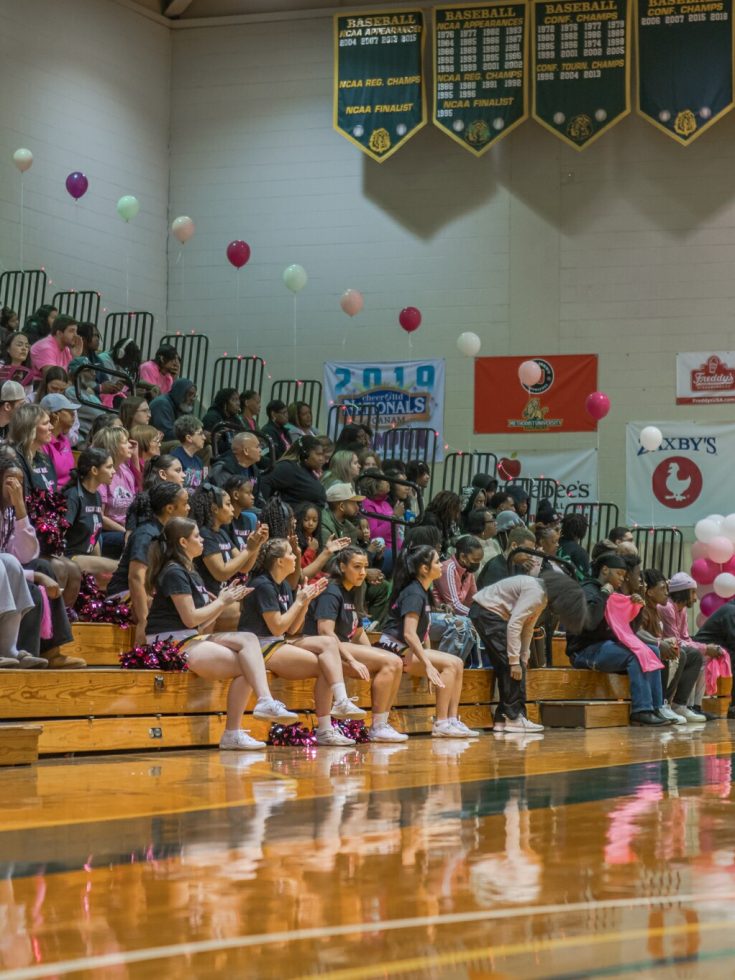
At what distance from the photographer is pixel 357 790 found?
200 inches

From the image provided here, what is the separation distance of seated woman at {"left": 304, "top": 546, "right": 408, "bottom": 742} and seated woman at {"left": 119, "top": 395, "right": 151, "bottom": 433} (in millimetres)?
2297

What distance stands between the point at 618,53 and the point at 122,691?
1106 cm

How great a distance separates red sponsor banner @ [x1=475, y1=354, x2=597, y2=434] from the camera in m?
15.9

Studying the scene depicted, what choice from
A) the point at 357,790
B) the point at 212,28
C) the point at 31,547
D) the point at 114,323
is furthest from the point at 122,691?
the point at 212,28

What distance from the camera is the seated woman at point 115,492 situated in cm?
820

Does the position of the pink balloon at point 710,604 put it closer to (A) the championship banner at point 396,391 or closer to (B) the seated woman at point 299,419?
(A) the championship banner at point 396,391

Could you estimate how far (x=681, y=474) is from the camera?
50.9 ft

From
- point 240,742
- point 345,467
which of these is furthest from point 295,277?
point 240,742

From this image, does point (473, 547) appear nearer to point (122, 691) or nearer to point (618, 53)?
point (122, 691)

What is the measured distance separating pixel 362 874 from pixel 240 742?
3.77 metres

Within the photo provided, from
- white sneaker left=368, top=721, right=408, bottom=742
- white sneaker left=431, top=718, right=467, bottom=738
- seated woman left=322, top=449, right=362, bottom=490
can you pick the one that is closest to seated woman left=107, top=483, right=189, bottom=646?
white sneaker left=368, top=721, right=408, bottom=742

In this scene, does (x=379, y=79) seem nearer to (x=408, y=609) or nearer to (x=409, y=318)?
(x=409, y=318)

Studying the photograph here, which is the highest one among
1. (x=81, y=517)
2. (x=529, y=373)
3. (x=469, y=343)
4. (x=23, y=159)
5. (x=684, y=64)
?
(x=684, y=64)

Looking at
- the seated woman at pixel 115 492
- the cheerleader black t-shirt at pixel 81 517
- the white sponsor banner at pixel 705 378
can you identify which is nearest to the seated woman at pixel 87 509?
the cheerleader black t-shirt at pixel 81 517
